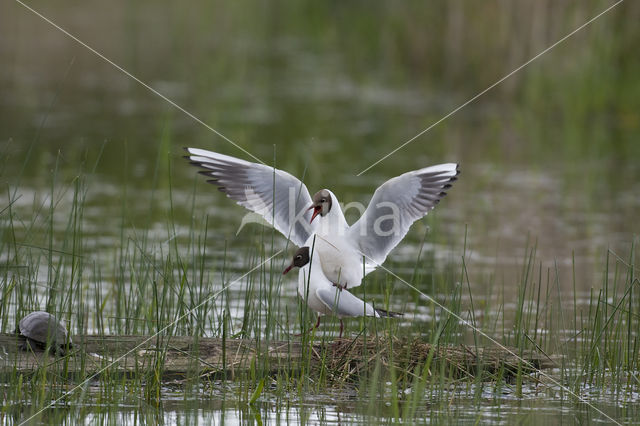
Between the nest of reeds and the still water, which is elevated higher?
the still water

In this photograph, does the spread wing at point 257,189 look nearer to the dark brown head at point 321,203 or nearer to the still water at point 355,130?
the dark brown head at point 321,203

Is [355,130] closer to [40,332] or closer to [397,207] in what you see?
[397,207]

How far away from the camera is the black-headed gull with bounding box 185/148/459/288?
21.9ft

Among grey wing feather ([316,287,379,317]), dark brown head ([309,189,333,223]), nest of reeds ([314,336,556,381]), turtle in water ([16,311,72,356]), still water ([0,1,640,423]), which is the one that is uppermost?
still water ([0,1,640,423])

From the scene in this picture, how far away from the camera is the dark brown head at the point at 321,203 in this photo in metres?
6.52

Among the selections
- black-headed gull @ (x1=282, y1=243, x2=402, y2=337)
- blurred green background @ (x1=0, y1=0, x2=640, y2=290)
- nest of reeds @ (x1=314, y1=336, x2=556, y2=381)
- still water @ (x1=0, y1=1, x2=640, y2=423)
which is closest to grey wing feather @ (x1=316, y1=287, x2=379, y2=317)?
black-headed gull @ (x1=282, y1=243, x2=402, y2=337)

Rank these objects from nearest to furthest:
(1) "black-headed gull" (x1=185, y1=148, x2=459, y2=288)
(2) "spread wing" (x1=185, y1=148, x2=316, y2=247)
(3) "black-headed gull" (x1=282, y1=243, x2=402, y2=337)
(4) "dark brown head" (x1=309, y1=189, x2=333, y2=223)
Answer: (3) "black-headed gull" (x1=282, y1=243, x2=402, y2=337) < (4) "dark brown head" (x1=309, y1=189, x2=333, y2=223) < (1) "black-headed gull" (x1=185, y1=148, x2=459, y2=288) < (2) "spread wing" (x1=185, y1=148, x2=316, y2=247)

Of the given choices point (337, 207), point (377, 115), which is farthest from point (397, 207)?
point (377, 115)

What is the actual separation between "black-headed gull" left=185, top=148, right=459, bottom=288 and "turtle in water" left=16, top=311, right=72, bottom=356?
1.40m

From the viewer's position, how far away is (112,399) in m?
5.75

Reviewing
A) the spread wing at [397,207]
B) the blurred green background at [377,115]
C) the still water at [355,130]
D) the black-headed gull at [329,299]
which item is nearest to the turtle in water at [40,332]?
the still water at [355,130]

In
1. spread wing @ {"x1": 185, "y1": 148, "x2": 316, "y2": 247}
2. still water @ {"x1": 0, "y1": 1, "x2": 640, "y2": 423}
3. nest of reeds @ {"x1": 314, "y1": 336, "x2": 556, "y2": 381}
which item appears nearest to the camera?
nest of reeds @ {"x1": 314, "y1": 336, "x2": 556, "y2": 381}

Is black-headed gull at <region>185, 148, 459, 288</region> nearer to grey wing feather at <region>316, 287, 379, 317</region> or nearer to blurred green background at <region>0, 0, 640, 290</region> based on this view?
grey wing feather at <region>316, 287, 379, 317</region>

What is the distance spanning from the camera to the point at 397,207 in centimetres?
684
